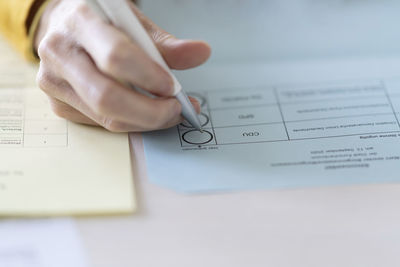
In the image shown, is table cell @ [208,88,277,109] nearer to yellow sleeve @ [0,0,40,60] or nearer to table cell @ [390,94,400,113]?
table cell @ [390,94,400,113]

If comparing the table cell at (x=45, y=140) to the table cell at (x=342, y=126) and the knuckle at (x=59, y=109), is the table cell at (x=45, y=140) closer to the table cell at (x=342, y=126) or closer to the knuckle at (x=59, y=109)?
the knuckle at (x=59, y=109)

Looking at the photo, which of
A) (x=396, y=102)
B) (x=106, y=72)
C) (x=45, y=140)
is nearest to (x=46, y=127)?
(x=45, y=140)

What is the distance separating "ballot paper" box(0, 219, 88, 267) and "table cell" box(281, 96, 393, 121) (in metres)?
0.27

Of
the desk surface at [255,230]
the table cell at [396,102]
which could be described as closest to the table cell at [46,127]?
the desk surface at [255,230]

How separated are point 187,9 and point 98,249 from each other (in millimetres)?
477

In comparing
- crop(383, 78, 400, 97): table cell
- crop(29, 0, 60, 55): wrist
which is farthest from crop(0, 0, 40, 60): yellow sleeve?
crop(383, 78, 400, 97): table cell

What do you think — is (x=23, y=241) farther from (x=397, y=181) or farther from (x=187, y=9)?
(x=187, y=9)

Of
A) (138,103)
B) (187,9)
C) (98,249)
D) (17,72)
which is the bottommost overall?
(98,249)

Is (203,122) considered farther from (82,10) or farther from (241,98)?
(82,10)

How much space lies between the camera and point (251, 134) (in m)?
0.54

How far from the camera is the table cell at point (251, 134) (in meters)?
0.54

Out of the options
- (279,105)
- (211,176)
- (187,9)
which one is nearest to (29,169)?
(211,176)

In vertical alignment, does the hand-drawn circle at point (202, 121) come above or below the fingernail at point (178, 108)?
above

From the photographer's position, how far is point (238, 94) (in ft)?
2.01
